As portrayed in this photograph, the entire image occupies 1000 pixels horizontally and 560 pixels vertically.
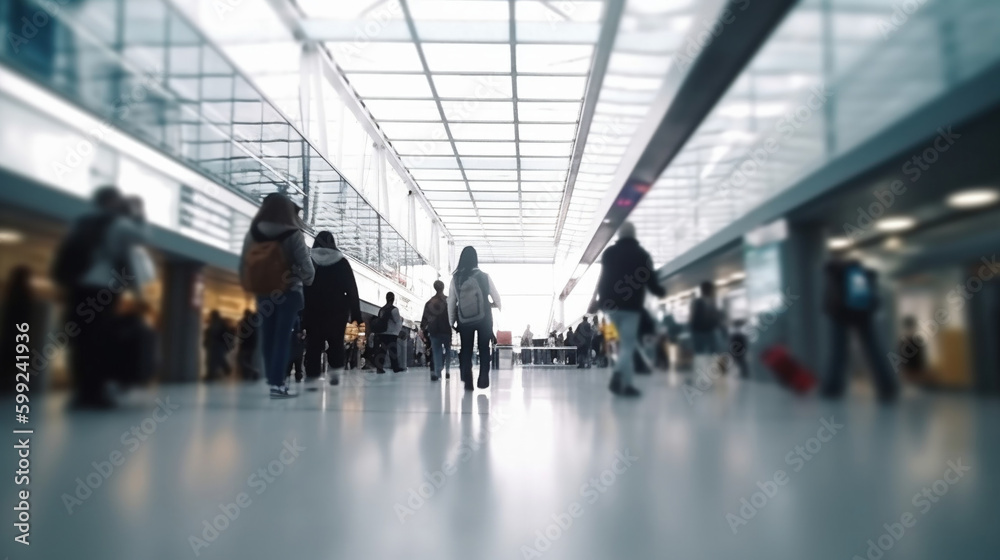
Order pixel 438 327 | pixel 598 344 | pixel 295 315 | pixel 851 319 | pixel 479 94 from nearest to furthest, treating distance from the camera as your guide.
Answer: pixel 851 319, pixel 295 315, pixel 598 344, pixel 438 327, pixel 479 94

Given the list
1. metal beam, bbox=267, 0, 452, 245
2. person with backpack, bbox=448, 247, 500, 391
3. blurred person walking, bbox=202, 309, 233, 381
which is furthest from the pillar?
person with backpack, bbox=448, 247, 500, 391

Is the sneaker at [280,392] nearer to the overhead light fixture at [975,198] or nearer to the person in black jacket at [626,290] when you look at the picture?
the person in black jacket at [626,290]

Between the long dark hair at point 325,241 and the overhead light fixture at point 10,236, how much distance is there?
0.40 metres

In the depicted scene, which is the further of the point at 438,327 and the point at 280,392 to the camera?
the point at 438,327

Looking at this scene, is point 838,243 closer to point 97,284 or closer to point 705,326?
point 705,326

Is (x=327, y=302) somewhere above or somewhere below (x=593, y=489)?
above

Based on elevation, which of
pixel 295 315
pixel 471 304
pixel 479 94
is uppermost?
pixel 479 94

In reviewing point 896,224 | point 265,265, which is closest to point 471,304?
point 265,265

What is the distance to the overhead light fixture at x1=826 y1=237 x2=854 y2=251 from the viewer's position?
0.48 m

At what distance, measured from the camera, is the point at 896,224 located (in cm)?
44

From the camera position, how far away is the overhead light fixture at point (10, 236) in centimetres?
37

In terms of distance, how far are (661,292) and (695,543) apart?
302 mm

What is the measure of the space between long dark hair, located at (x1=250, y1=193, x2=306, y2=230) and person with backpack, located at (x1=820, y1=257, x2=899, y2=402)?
559mm

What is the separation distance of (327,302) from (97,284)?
0.53 metres
